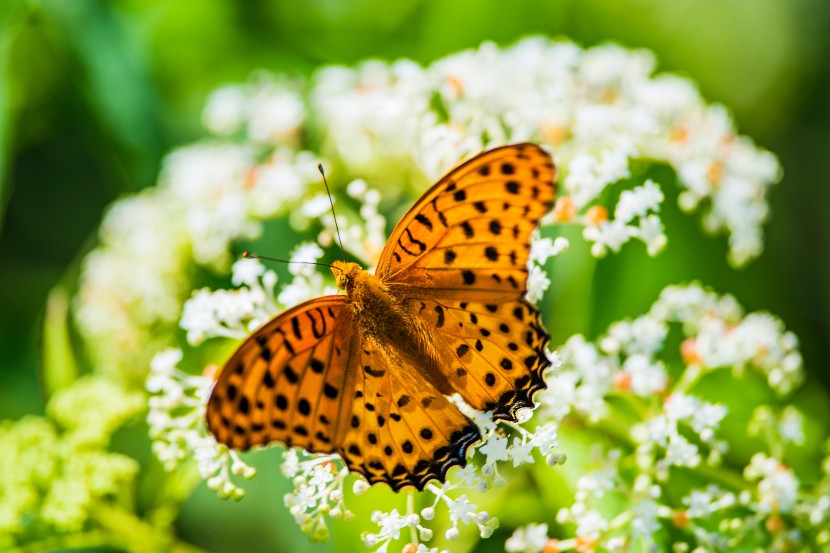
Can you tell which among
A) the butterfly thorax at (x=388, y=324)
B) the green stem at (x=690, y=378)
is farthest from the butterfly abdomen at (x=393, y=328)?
the green stem at (x=690, y=378)

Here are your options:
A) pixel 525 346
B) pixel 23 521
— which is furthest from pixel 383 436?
pixel 23 521

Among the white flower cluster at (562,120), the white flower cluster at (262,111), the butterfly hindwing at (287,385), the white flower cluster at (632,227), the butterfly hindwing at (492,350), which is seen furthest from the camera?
the white flower cluster at (262,111)

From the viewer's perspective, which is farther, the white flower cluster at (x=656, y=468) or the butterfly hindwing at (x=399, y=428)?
the white flower cluster at (x=656, y=468)

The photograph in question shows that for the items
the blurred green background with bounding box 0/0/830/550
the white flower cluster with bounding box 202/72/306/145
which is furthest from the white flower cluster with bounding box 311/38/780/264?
the blurred green background with bounding box 0/0/830/550

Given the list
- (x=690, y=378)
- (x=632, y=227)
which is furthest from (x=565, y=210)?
(x=690, y=378)

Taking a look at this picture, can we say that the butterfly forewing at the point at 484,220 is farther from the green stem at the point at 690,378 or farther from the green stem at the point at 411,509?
the green stem at the point at 690,378
